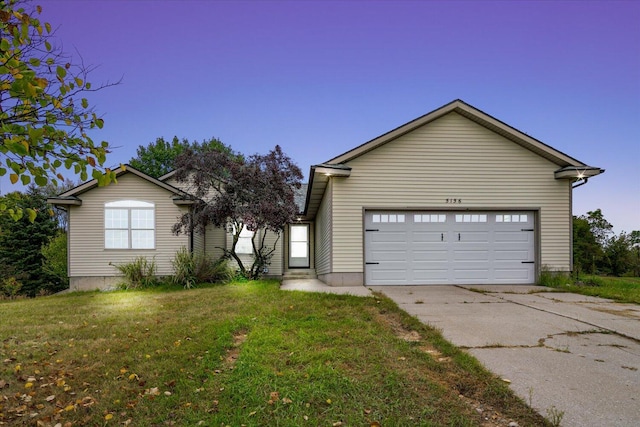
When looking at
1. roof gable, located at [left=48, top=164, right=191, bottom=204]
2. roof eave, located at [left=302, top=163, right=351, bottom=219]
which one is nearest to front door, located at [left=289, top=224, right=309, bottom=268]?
roof eave, located at [left=302, top=163, right=351, bottom=219]

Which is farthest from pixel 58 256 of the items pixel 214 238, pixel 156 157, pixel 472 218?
pixel 472 218

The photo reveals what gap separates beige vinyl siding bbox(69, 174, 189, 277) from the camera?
12.7 metres

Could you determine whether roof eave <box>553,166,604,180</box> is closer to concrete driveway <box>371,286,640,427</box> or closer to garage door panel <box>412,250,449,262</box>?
concrete driveway <box>371,286,640,427</box>

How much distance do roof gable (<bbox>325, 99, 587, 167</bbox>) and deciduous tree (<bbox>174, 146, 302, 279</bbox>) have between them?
7.68 ft

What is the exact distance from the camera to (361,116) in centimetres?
2308

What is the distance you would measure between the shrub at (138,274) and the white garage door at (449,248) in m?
7.59

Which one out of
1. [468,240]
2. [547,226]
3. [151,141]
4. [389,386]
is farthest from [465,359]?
[151,141]

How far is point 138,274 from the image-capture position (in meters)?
12.2

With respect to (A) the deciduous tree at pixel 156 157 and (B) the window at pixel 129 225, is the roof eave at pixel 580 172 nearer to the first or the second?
(B) the window at pixel 129 225

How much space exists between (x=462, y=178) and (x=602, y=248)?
18.9 metres

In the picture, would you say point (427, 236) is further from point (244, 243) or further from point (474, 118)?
point (244, 243)

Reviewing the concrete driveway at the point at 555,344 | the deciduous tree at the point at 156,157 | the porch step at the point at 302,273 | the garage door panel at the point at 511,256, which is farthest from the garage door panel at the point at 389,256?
the deciduous tree at the point at 156,157

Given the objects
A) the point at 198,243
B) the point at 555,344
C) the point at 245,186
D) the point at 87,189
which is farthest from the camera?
the point at 198,243

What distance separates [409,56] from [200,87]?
468 inches
